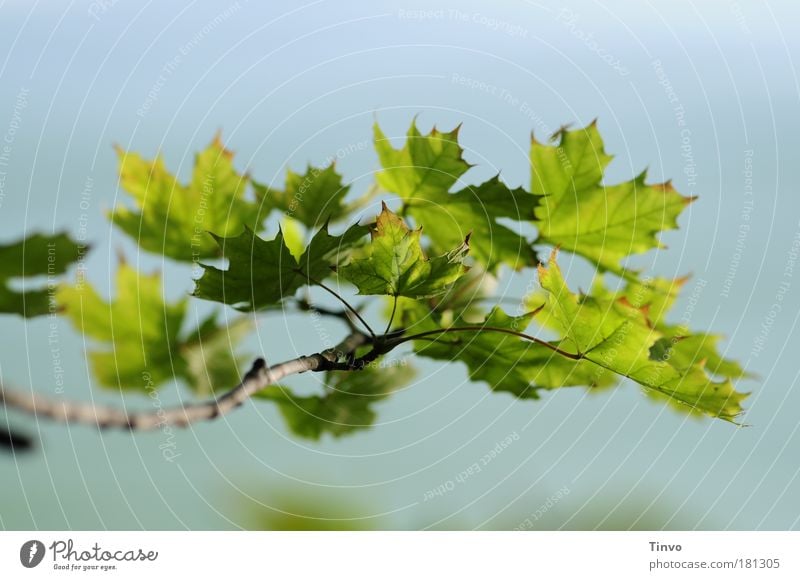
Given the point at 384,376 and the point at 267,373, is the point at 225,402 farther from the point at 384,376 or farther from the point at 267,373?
the point at 384,376

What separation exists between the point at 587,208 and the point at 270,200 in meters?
0.21

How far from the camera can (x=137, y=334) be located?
49 centimetres

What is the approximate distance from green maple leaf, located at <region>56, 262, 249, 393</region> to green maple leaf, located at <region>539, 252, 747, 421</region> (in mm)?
240

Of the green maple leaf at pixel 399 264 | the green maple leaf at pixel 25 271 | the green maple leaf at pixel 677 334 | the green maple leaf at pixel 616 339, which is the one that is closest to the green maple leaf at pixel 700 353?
the green maple leaf at pixel 677 334

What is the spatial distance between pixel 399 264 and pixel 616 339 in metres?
0.13

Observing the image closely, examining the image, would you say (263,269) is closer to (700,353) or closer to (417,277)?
(417,277)

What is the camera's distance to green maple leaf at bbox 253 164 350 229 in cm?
50

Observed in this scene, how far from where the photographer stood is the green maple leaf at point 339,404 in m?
0.52

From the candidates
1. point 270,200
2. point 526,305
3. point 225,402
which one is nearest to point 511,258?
point 526,305

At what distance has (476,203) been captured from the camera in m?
0.48
